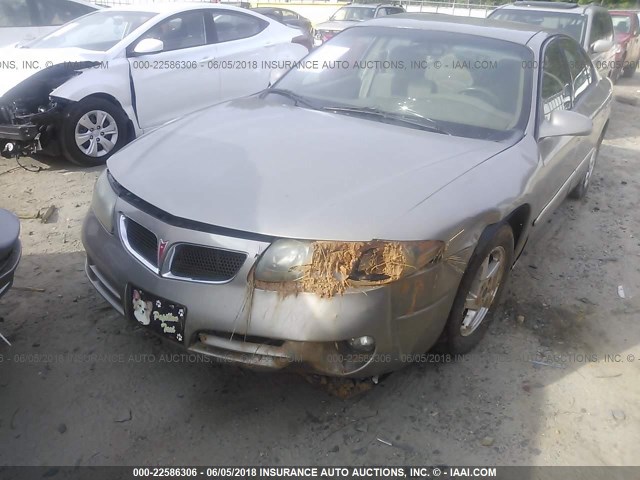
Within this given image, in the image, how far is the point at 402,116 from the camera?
10.4 ft

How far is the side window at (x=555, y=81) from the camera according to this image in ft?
11.0

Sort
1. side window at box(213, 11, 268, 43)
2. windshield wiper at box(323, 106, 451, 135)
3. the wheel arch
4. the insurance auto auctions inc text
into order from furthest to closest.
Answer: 1. side window at box(213, 11, 268, 43)
2. windshield wiper at box(323, 106, 451, 135)
3. the wheel arch
4. the insurance auto auctions inc text

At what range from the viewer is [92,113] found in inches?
212

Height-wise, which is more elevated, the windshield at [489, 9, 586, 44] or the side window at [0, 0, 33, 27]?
the side window at [0, 0, 33, 27]

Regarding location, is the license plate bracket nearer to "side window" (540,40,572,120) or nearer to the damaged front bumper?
the damaged front bumper

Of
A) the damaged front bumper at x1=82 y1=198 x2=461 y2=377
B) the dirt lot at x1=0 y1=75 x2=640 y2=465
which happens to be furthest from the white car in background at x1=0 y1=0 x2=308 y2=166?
the damaged front bumper at x1=82 y1=198 x2=461 y2=377

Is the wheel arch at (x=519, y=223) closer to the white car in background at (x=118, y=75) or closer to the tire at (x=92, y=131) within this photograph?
the tire at (x=92, y=131)

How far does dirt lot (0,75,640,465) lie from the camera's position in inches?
91.0

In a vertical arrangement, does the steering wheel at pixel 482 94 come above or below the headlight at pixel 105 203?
above

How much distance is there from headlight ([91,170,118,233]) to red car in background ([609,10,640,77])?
12527mm

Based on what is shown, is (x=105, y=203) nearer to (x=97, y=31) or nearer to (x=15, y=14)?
(x=97, y=31)

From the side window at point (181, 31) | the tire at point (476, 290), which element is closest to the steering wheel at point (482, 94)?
the tire at point (476, 290)

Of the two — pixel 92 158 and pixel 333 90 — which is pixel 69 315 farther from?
pixel 92 158

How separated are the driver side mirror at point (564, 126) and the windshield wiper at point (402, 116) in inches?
22.9
